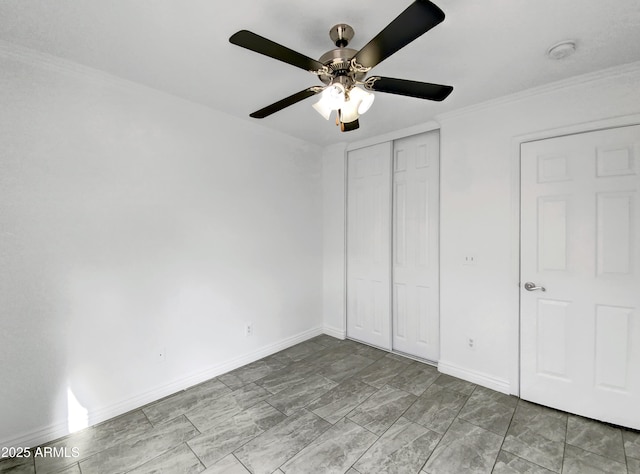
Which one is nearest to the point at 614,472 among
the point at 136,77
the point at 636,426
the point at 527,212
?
the point at 636,426

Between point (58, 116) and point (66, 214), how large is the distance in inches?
26.3

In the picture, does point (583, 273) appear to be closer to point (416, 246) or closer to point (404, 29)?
point (416, 246)

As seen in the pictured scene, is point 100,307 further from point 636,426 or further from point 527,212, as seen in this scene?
point 636,426

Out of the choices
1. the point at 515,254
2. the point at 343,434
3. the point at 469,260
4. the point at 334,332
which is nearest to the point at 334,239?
the point at 334,332

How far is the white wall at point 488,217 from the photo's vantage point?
228 cm

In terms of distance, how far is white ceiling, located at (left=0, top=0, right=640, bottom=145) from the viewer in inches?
58.3

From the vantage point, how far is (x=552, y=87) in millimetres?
2230

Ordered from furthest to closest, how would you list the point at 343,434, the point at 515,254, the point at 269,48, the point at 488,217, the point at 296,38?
the point at 488,217 → the point at 515,254 → the point at 343,434 → the point at 296,38 → the point at 269,48

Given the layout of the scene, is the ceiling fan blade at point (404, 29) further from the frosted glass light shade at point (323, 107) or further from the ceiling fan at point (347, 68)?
the frosted glass light shade at point (323, 107)

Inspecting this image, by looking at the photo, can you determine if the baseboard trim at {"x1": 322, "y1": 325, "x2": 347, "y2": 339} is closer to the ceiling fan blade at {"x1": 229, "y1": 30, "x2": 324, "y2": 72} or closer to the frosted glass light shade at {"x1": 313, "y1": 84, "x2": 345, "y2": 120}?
the frosted glass light shade at {"x1": 313, "y1": 84, "x2": 345, "y2": 120}

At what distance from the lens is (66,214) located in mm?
1982

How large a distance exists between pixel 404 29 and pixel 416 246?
7.72 ft

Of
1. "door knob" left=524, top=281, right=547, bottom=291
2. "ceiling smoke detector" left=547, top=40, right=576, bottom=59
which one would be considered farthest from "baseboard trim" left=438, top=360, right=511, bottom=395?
"ceiling smoke detector" left=547, top=40, right=576, bottom=59

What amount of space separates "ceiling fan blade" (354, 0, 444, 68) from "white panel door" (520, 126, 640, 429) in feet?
5.91
